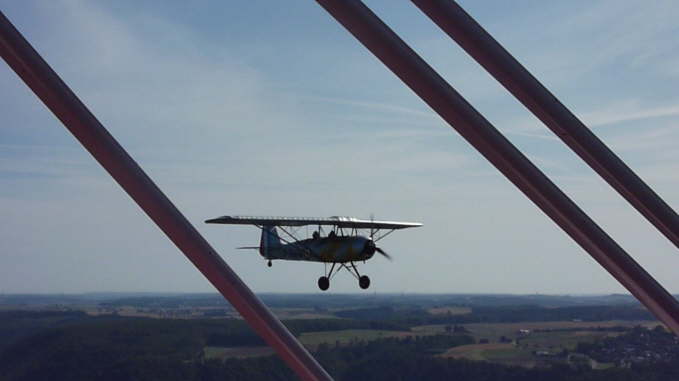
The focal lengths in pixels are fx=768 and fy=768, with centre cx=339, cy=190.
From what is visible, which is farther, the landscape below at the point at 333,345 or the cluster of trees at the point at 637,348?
the landscape below at the point at 333,345

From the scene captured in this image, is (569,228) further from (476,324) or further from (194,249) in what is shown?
(476,324)

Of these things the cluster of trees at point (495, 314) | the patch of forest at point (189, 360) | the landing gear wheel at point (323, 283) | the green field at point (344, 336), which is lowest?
the patch of forest at point (189, 360)

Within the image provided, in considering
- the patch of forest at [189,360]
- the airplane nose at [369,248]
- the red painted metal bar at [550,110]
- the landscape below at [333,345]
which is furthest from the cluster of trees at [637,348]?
the red painted metal bar at [550,110]

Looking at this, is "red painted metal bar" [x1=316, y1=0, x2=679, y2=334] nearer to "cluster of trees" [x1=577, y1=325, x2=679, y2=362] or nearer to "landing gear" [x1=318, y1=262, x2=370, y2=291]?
"landing gear" [x1=318, y1=262, x2=370, y2=291]

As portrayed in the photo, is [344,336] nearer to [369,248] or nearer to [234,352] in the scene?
[234,352]

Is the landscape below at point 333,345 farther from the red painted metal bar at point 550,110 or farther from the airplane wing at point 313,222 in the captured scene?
the red painted metal bar at point 550,110

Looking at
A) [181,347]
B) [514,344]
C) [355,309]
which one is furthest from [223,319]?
[514,344]

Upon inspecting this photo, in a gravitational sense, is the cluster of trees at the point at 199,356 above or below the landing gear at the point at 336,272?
below
